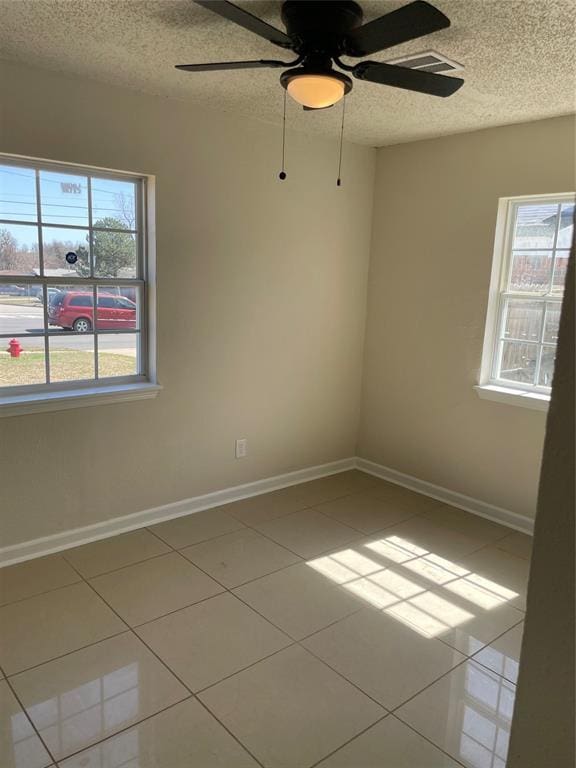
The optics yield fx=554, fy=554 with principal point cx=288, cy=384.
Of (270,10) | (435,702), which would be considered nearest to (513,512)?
(435,702)

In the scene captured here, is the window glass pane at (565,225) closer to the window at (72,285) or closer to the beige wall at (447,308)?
the beige wall at (447,308)

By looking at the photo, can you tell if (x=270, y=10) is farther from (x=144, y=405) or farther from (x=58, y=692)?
(x=58, y=692)

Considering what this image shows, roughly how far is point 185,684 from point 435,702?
0.97 metres

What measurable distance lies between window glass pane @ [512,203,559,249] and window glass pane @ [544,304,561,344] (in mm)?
392

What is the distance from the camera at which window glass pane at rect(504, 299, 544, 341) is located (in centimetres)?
355

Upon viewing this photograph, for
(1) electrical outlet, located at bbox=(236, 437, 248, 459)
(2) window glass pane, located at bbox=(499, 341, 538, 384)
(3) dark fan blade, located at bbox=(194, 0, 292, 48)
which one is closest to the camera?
(3) dark fan blade, located at bbox=(194, 0, 292, 48)

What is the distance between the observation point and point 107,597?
8.90ft

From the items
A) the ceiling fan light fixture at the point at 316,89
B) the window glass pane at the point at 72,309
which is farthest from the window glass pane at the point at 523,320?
the window glass pane at the point at 72,309

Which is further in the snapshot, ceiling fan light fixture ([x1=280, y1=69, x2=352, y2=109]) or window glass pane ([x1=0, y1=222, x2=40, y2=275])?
window glass pane ([x1=0, y1=222, x2=40, y2=275])

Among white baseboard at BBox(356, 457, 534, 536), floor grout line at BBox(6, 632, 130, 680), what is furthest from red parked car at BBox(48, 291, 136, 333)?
white baseboard at BBox(356, 457, 534, 536)

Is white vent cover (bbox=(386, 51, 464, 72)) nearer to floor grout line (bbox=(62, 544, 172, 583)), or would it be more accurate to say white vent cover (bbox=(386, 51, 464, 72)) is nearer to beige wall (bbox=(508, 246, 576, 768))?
beige wall (bbox=(508, 246, 576, 768))

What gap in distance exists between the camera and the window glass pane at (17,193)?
9.16 feet

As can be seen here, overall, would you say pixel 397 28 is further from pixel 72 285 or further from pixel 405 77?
pixel 72 285

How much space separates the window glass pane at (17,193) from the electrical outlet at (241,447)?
1.90 metres
